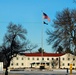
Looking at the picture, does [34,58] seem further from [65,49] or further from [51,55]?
[65,49]

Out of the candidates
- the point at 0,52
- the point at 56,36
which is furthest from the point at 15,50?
the point at 56,36

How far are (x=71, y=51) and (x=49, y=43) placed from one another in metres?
A: 4.35

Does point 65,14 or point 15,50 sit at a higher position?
point 65,14

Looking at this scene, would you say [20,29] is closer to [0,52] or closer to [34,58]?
[0,52]

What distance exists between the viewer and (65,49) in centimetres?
5391

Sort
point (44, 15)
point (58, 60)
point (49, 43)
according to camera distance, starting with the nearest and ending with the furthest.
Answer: point (49, 43) < point (44, 15) < point (58, 60)

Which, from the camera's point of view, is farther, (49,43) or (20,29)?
(20,29)

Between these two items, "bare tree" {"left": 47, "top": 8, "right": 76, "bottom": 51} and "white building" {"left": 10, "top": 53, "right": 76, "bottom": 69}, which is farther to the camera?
"white building" {"left": 10, "top": 53, "right": 76, "bottom": 69}

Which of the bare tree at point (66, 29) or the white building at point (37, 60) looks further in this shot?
the white building at point (37, 60)

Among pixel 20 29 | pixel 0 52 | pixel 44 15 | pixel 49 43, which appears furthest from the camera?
pixel 20 29

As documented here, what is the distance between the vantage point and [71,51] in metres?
54.3

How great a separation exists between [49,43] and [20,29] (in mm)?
17998

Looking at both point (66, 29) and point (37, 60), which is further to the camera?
point (37, 60)

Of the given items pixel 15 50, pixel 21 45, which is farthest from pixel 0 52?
pixel 21 45
